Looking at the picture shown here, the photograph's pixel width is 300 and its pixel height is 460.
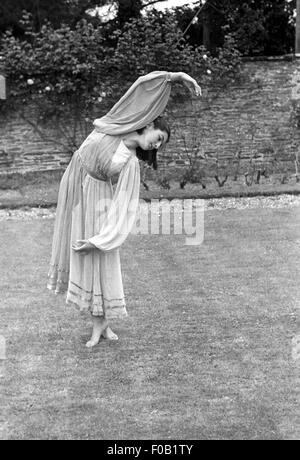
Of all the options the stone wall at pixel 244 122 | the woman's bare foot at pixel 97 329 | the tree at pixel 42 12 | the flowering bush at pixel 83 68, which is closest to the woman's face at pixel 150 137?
the woman's bare foot at pixel 97 329

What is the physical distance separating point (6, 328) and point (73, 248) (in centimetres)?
119

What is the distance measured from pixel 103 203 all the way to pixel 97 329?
3.17 feet

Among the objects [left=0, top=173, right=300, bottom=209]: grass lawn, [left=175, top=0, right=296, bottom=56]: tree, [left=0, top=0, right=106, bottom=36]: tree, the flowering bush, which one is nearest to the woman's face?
[left=0, top=173, right=300, bottom=209]: grass lawn

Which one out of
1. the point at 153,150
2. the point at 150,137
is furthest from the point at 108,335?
the point at 150,137

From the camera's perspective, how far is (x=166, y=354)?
509 cm

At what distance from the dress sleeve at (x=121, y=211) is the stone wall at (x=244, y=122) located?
984cm

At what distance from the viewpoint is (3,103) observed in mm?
14125

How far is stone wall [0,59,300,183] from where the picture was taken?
48.8ft

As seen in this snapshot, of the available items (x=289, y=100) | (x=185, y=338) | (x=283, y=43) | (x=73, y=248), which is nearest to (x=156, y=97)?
(x=73, y=248)

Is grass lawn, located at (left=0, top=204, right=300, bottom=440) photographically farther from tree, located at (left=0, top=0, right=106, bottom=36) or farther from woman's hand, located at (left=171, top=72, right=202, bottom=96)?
tree, located at (left=0, top=0, right=106, bottom=36)

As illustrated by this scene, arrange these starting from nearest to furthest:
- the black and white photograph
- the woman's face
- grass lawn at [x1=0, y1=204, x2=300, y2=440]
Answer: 1. grass lawn at [x1=0, y1=204, x2=300, y2=440]
2. the black and white photograph
3. the woman's face

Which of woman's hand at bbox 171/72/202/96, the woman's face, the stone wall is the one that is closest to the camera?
woman's hand at bbox 171/72/202/96

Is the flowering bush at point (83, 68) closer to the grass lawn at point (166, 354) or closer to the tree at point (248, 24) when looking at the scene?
the tree at point (248, 24)

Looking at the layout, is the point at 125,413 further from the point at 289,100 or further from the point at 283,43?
the point at 283,43
